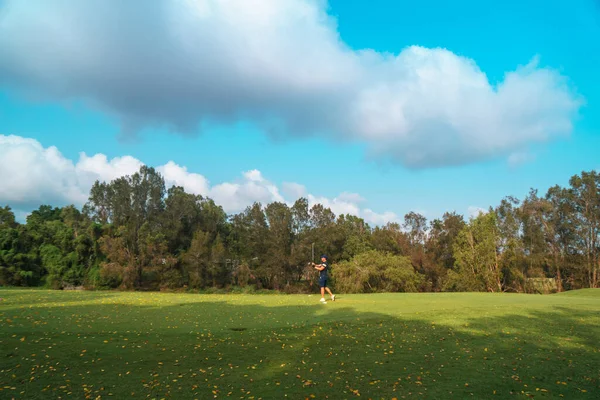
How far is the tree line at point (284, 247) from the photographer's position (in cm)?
5259

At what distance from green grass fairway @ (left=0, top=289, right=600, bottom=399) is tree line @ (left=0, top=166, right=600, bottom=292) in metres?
38.3

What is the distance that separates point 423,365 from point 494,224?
171ft

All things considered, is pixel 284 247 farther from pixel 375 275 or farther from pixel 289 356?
pixel 289 356

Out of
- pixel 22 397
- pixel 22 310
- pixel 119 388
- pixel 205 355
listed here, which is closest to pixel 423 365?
pixel 205 355

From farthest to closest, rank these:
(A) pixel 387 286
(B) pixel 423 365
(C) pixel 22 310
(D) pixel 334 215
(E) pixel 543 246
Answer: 1. (D) pixel 334 215
2. (E) pixel 543 246
3. (A) pixel 387 286
4. (C) pixel 22 310
5. (B) pixel 423 365

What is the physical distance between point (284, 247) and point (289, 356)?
50889 millimetres

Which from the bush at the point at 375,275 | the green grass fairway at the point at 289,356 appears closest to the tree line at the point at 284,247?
the bush at the point at 375,275

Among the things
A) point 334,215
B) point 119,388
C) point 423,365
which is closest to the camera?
point 119,388

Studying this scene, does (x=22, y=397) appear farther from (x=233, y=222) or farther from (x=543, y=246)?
(x=543, y=246)

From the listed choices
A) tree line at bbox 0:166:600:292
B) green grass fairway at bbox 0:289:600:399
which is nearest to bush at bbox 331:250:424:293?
tree line at bbox 0:166:600:292

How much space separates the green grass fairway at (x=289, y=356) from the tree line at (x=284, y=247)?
38338mm

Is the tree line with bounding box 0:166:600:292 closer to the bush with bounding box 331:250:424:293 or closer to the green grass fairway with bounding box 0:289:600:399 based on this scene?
the bush with bounding box 331:250:424:293

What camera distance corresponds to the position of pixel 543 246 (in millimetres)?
60219

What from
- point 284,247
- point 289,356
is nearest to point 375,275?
point 284,247
